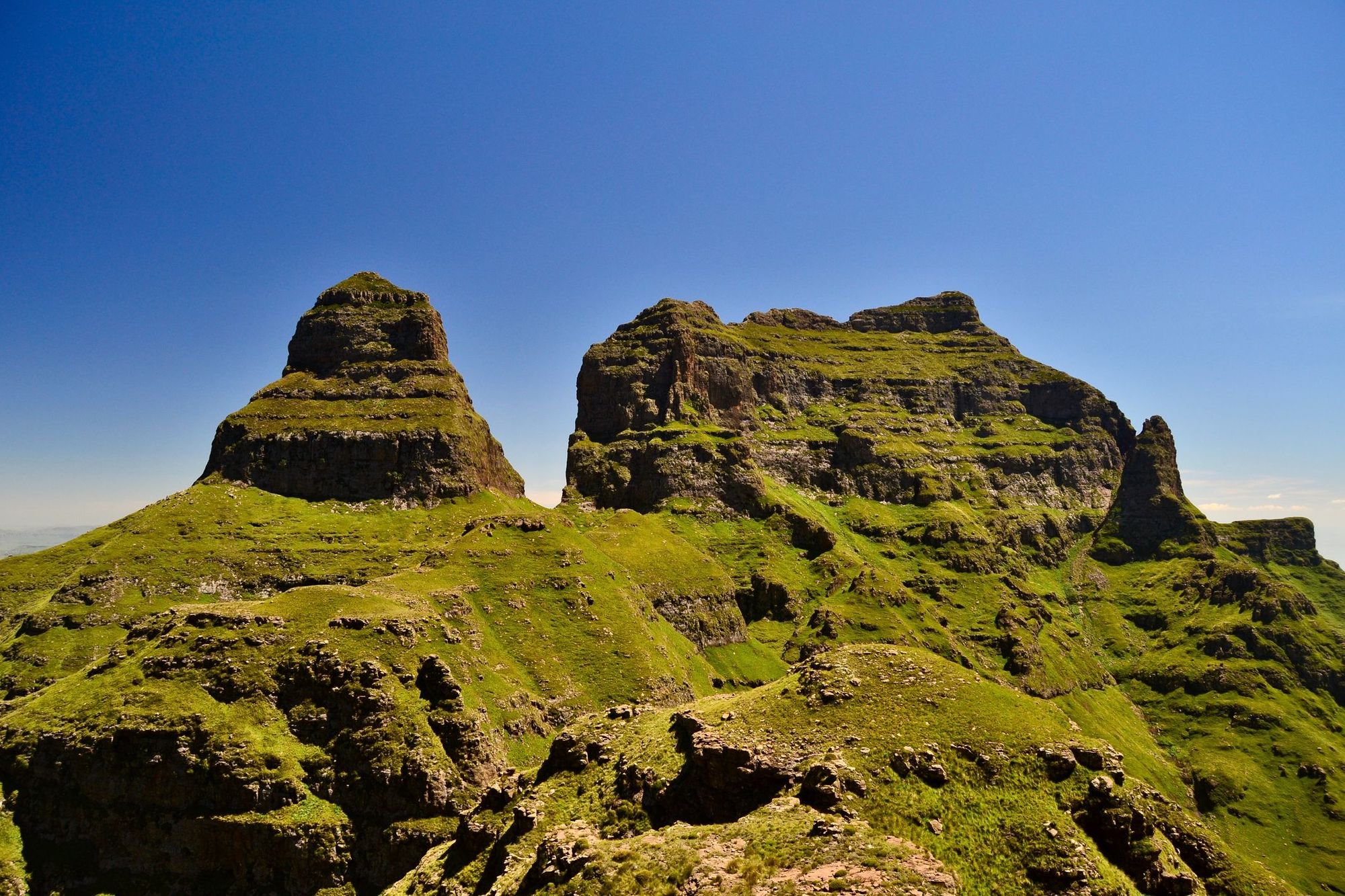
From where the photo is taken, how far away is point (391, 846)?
208 feet

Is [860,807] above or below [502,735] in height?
above

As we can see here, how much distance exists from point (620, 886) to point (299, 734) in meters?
51.1

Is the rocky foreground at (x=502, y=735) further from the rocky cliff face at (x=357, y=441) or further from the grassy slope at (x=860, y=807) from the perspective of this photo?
the rocky cliff face at (x=357, y=441)

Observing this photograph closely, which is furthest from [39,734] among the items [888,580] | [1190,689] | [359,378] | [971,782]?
[1190,689]

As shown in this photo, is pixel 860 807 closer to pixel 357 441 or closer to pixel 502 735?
pixel 502 735

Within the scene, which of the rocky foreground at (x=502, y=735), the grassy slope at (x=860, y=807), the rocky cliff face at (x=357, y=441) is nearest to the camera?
the grassy slope at (x=860, y=807)

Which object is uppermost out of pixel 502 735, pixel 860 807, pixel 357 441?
pixel 357 441

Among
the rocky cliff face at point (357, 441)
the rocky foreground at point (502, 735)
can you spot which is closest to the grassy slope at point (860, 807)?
the rocky foreground at point (502, 735)

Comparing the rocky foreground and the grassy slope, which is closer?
the grassy slope

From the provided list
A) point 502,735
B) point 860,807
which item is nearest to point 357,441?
→ point 502,735

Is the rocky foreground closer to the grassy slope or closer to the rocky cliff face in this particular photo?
the grassy slope

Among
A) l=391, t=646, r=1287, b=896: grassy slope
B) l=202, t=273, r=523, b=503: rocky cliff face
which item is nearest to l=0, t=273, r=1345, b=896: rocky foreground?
l=391, t=646, r=1287, b=896: grassy slope

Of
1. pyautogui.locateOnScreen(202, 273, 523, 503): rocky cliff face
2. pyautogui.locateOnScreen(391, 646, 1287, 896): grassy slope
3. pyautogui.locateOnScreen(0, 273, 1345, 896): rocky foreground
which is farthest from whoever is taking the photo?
pyautogui.locateOnScreen(202, 273, 523, 503): rocky cliff face

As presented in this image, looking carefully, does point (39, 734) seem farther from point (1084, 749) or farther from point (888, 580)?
point (888, 580)
